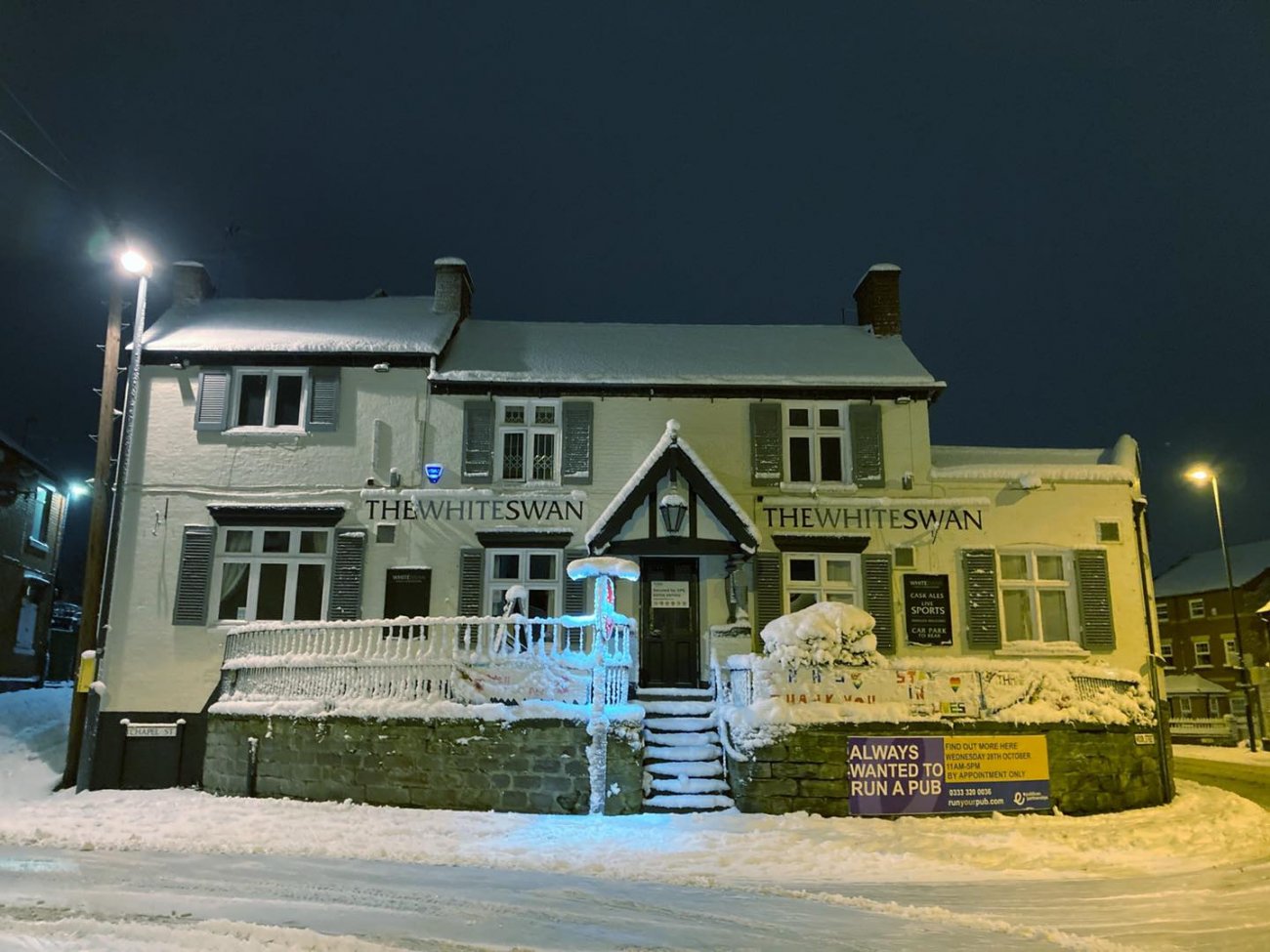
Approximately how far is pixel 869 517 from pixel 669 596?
4.22 meters

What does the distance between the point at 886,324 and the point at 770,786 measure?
11.8 m

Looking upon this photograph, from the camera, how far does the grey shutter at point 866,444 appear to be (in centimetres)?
1891

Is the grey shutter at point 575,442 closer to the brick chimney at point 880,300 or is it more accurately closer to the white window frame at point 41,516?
the brick chimney at point 880,300

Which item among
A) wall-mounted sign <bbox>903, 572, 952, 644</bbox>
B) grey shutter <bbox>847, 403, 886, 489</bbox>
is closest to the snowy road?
wall-mounted sign <bbox>903, 572, 952, 644</bbox>

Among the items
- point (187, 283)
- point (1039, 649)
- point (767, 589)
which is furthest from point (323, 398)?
point (1039, 649)

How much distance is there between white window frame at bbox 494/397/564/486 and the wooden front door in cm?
263

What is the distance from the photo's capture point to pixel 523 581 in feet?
59.7

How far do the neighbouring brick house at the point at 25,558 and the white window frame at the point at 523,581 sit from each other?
679 inches

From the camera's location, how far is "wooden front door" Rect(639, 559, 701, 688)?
1783 cm

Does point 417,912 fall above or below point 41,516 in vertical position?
below

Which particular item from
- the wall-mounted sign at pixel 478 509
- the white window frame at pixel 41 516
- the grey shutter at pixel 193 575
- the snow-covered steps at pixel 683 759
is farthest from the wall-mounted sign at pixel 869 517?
the white window frame at pixel 41 516

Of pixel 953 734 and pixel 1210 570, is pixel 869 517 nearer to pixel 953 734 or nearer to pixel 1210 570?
pixel 953 734

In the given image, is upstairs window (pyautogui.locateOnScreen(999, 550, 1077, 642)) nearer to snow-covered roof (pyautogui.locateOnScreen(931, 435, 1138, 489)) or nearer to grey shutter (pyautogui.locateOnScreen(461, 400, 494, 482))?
snow-covered roof (pyautogui.locateOnScreen(931, 435, 1138, 489))

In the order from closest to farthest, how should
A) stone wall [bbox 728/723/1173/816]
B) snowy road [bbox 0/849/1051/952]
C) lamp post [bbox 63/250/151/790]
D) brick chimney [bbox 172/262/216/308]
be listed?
snowy road [bbox 0/849/1051/952], stone wall [bbox 728/723/1173/816], lamp post [bbox 63/250/151/790], brick chimney [bbox 172/262/216/308]
